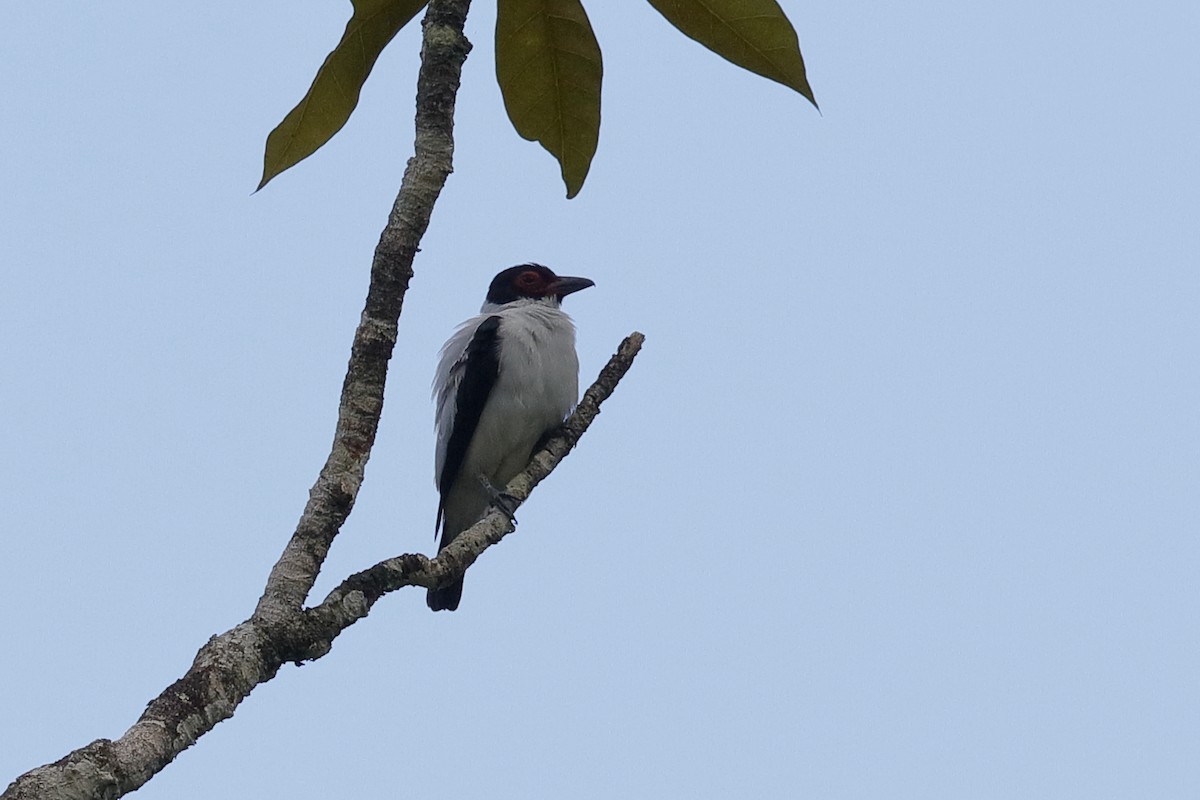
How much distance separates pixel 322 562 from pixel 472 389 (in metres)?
4.56

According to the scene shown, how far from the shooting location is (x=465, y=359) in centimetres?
763

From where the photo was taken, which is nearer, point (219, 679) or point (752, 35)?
point (219, 679)

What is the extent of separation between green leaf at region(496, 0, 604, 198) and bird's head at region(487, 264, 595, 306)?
4.60 meters

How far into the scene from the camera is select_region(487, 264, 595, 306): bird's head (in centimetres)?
841

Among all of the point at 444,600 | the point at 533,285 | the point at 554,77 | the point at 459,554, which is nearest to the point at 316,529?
the point at 459,554

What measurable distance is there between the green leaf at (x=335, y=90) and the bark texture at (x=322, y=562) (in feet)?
0.48

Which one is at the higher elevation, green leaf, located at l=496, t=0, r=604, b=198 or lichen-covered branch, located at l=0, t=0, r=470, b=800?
green leaf, located at l=496, t=0, r=604, b=198

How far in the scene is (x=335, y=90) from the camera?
11.4 ft

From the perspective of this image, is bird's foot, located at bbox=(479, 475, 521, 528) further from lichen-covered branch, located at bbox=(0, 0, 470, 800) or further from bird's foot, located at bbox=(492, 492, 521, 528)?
lichen-covered branch, located at bbox=(0, 0, 470, 800)

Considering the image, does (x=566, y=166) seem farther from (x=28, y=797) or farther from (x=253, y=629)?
(x=28, y=797)

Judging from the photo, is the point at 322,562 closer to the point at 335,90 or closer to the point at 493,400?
the point at 335,90

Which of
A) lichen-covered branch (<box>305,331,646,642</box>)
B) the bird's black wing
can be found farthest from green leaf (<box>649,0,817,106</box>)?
the bird's black wing

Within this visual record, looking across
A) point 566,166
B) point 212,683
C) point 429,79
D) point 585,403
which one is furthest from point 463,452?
point 212,683

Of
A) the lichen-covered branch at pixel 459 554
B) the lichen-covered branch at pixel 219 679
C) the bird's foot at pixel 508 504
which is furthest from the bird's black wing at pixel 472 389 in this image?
the lichen-covered branch at pixel 219 679
